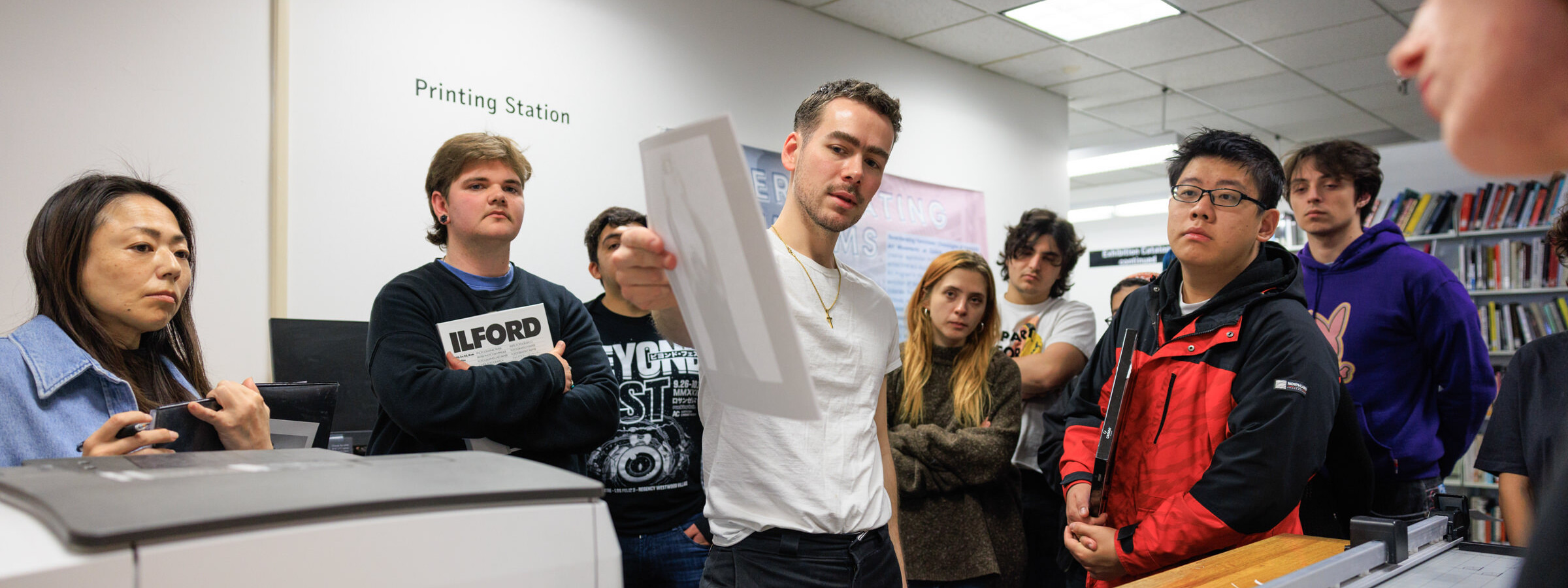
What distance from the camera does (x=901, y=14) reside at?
4.44m

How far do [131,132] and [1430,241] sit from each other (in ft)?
24.4

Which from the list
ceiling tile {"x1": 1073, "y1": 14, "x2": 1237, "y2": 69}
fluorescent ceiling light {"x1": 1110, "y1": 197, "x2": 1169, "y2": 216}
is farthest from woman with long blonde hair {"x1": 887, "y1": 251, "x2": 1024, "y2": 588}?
fluorescent ceiling light {"x1": 1110, "y1": 197, "x2": 1169, "y2": 216}

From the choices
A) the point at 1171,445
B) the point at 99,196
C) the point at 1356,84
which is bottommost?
the point at 1171,445

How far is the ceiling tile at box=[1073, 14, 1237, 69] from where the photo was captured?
470 cm

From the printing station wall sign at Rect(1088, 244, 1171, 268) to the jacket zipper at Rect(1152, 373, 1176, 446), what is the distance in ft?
14.2

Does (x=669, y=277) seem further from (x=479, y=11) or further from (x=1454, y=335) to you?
(x=479, y=11)

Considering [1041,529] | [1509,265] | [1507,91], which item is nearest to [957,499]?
[1041,529]

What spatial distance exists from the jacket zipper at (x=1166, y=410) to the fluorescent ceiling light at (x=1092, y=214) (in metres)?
8.14

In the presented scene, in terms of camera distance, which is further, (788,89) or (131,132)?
(788,89)

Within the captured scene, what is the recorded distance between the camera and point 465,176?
1830mm

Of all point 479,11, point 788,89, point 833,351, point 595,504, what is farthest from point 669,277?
point 788,89

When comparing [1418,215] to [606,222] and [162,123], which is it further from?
[162,123]

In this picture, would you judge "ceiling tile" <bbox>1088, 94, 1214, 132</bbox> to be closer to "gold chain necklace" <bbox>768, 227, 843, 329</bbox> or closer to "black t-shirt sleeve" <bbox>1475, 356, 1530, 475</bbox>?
"black t-shirt sleeve" <bbox>1475, 356, 1530, 475</bbox>

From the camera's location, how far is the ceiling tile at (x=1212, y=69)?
17.1ft
